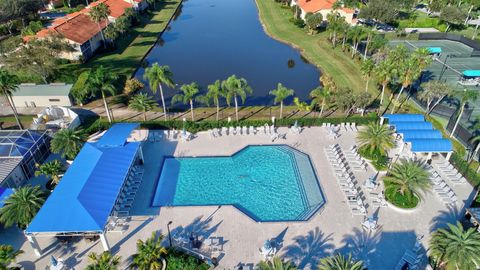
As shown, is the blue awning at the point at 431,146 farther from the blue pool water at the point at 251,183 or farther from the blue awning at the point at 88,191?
the blue awning at the point at 88,191

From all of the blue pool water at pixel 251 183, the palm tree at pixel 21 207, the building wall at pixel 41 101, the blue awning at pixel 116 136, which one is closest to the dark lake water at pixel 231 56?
the building wall at pixel 41 101

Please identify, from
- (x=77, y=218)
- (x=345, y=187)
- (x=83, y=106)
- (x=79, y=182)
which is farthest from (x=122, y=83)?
(x=345, y=187)

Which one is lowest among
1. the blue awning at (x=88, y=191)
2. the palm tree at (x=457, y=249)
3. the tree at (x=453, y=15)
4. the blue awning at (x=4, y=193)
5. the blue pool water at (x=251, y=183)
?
the blue pool water at (x=251, y=183)

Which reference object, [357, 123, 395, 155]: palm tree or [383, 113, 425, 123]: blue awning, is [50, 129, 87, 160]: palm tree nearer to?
[357, 123, 395, 155]: palm tree

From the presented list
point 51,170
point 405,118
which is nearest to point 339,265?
point 405,118

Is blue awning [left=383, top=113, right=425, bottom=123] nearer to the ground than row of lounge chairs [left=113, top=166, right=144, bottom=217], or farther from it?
farther from it

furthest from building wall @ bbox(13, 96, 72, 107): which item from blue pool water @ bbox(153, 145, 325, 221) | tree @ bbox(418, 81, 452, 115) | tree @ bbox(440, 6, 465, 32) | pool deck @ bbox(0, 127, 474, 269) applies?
tree @ bbox(440, 6, 465, 32)

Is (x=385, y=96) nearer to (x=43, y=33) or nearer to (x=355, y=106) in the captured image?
(x=355, y=106)
